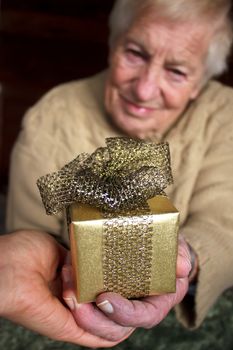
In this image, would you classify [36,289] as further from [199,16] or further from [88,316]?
[199,16]

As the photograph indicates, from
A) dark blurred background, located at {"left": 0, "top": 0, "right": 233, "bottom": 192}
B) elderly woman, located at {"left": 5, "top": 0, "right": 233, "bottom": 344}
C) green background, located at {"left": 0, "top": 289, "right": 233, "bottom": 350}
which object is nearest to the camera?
green background, located at {"left": 0, "top": 289, "right": 233, "bottom": 350}

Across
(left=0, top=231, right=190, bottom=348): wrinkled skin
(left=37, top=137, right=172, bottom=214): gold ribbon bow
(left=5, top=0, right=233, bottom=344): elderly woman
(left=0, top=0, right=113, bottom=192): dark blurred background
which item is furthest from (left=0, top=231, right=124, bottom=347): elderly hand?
(left=0, top=0, right=113, bottom=192): dark blurred background

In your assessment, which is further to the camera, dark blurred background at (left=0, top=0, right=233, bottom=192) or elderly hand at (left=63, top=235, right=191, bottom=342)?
dark blurred background at (left=0, top=0, right=233, bottom=192)

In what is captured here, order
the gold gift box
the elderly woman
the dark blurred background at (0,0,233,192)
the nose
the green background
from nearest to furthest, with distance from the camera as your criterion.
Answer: the gold gift box < the green background < the elderly woman < the nose < the dark blurred background at (0,0,233,192)

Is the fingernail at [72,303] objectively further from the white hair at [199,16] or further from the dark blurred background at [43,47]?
the dark blurred background at [43,47]

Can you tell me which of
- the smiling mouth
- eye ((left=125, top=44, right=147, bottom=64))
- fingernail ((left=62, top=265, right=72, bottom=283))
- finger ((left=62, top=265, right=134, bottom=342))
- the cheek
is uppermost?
eye ((left=125, top=44, right=147, bottom=64))

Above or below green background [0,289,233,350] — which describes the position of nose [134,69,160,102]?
above

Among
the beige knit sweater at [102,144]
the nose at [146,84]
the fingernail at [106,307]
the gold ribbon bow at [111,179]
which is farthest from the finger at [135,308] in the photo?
the nose at [146,84]

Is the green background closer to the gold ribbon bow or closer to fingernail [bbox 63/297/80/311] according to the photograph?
fingernail [bbox 63/297/80/311]
